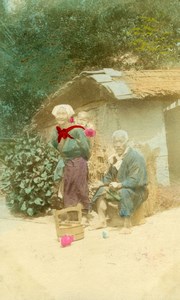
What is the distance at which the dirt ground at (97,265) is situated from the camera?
12.3ft

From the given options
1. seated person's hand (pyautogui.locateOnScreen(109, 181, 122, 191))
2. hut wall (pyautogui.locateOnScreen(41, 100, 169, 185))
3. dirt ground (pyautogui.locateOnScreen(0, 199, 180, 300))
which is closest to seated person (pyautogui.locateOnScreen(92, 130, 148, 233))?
seated person's hand (pyautogui.locateOnScreen(109, 181, 122, 191))

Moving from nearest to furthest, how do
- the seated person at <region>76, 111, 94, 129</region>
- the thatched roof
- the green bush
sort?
the thatched roof < the seated person at <region>76, 111, 94, 129</region> < the green bush

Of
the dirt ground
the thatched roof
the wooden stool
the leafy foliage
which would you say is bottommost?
the dirt ground

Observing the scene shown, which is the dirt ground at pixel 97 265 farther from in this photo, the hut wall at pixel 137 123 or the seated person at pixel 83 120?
the seated person at pixel 83 120

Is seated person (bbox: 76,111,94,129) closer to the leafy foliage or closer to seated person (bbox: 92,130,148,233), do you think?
seated person (bbox: 92,130,148,233)

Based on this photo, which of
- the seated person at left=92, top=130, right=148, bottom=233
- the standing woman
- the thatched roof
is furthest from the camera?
the thatched roof

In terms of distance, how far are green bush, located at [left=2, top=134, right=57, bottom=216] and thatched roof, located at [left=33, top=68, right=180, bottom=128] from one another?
1.18m

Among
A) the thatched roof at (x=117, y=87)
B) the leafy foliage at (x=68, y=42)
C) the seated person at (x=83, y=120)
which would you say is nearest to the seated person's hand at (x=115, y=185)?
the seated person at (x=83, y=120)

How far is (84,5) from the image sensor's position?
818 cm

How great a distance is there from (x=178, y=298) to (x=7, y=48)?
546cm

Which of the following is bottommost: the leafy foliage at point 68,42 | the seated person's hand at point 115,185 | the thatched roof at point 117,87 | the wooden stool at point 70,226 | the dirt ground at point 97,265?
the dirt ground at point 97,265

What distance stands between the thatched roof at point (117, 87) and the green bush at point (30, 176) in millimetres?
1176

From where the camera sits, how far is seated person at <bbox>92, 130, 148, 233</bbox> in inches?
213

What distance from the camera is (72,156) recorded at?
604 centimetres
